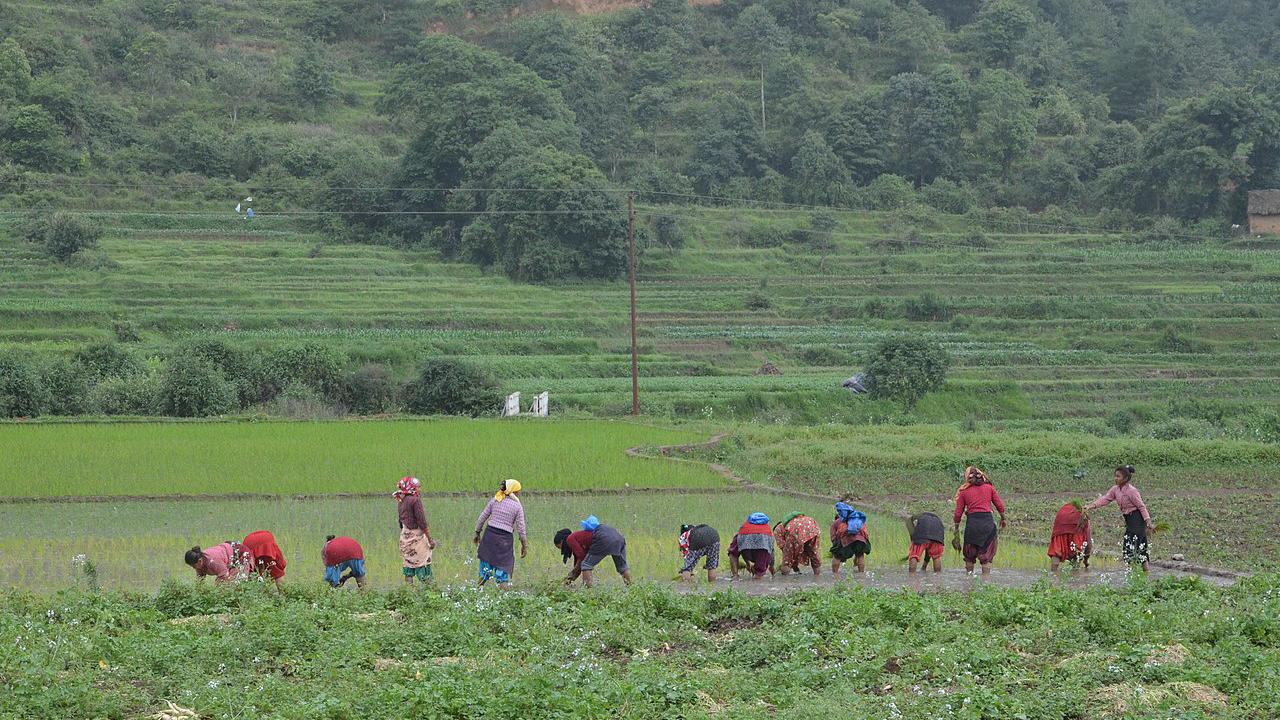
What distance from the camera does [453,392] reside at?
31094 mm

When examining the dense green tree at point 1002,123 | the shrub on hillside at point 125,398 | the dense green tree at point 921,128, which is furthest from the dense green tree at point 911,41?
the shrub on hillside at point 125,398

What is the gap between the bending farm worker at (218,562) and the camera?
12.9 m

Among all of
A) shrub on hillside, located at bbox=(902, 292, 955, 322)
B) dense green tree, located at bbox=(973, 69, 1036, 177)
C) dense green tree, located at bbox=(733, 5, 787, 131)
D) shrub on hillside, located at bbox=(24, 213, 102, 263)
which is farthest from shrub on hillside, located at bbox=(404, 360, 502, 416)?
dense green tree, located at bbox=(733, 5, 787, 131)

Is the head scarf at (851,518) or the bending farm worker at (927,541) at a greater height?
the head scarf at (851,518)

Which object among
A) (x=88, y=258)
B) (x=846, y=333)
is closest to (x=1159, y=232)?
(x=846, y=333)

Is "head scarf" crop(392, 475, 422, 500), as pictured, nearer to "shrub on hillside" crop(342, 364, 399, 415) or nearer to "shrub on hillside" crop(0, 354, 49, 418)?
"shrub on hillside" crop(0, 354, 49, 418)

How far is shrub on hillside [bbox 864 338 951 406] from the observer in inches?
1302

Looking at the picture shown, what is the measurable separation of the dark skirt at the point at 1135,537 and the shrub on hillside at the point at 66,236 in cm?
3483

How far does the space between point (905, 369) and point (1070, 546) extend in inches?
719

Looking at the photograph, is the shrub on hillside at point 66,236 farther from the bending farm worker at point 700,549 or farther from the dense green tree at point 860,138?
the bending farm worker at point 700,549

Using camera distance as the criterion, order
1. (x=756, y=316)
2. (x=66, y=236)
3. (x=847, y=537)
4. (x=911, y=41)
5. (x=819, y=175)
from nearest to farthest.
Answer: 1. (x=847, y=537)
2. (x=66, y=236)
3. (x=756, y=316)
4. (x=819, y=175)
5. (x=911, y=41)

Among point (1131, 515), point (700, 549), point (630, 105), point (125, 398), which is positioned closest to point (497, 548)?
point (700, 549)

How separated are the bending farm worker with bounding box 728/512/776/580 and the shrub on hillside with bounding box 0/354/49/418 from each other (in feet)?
→ 61.2

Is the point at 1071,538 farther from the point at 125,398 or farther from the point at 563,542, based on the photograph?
the point at 125,398
